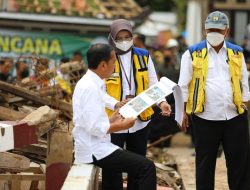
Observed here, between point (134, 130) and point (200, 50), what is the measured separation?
42.6 inches

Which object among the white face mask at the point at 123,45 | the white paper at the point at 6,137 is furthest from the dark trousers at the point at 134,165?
the white face mask at the point at 123,45

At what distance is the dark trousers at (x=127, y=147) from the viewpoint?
25.9 ft

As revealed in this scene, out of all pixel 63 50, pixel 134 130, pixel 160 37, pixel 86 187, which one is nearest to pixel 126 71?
pixel 134 130

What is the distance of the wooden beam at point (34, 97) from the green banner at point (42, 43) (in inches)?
344

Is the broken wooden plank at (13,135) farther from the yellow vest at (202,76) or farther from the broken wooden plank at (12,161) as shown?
the yellow vest at (202,76)

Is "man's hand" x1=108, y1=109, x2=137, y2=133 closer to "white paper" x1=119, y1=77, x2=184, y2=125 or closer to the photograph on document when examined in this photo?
"white paper" x1=119, y1=77, x2=184, y2=125

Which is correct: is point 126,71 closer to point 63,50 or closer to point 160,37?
point 63,50

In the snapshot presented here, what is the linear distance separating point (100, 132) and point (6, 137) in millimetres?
871

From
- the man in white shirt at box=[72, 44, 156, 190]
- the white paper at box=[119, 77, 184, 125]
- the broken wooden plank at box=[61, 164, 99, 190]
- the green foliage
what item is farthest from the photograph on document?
the green foliage

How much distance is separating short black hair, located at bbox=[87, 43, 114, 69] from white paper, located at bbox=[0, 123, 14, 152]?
0.91m

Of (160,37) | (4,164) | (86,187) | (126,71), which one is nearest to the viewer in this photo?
(86,187)

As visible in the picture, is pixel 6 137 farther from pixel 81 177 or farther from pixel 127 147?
pixel 127 147

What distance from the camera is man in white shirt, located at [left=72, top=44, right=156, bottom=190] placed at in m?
6.88

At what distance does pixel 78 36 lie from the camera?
66.4 ft
